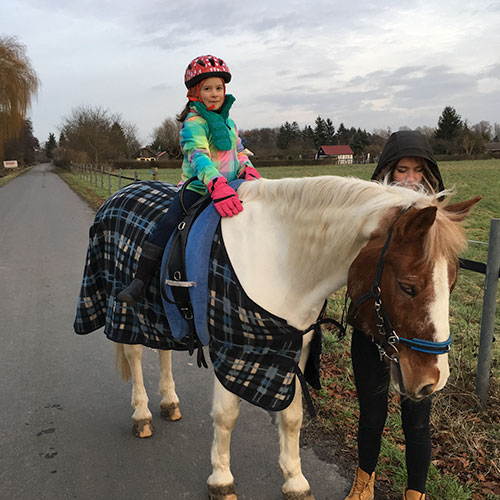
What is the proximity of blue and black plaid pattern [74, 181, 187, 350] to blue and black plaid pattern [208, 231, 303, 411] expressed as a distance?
567mm

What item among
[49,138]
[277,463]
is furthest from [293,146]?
[49,138]

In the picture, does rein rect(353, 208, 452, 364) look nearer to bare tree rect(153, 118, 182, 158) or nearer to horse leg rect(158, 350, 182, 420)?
horse leg rect(158, 350, 182, 420)

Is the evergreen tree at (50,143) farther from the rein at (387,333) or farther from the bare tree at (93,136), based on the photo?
the rein at (387,333)

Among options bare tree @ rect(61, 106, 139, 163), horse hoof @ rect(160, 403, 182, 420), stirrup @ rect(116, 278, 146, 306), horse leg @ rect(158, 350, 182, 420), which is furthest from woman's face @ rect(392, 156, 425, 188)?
bare tree @ rect(61, 106, 139, 163)

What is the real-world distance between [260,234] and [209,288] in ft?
1.21

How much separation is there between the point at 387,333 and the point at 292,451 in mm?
1171

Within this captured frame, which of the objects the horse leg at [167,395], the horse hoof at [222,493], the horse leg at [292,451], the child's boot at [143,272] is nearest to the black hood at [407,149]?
the horse leg at [292,451]

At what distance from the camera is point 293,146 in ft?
249

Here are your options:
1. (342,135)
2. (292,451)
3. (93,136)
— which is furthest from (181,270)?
(342,135)

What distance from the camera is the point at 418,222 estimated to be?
1404 mm

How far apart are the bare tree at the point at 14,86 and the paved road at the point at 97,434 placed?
2215 centimetres

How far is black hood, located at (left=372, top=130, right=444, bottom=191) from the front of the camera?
2.14m

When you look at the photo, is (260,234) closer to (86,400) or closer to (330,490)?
(330,490)

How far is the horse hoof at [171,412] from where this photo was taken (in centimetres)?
307
